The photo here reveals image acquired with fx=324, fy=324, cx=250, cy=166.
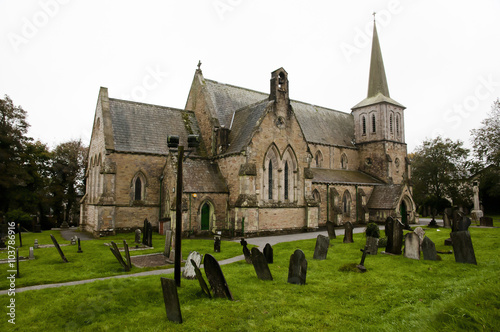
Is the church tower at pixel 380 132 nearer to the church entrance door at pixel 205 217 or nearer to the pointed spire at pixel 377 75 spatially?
the pointed spire at pixel 377 75

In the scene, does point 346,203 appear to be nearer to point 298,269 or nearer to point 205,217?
point 205,217

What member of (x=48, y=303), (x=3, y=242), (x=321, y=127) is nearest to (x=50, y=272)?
(x=48, y=303)

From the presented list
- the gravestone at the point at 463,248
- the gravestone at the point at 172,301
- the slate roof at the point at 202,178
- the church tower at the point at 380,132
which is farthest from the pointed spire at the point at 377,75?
the gravestone at the point at 172,301

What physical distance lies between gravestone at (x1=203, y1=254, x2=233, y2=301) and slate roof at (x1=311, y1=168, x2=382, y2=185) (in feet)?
80.1

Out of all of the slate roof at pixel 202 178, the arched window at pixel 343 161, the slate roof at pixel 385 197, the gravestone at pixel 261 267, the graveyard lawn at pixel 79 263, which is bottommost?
the graveyard lawn at pixel 79 263

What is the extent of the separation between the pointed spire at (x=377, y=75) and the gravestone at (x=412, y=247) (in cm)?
3314

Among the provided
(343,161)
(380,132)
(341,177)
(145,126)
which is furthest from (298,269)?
(380,132)

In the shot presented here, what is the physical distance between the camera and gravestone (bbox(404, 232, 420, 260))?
14.1 m

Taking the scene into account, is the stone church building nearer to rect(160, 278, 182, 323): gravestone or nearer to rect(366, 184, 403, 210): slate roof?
rect(366, 184, 403, 210): slate roof

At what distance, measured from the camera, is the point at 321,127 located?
134ft

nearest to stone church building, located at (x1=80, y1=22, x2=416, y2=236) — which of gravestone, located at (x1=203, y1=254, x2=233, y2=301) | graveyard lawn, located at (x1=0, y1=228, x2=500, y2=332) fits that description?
graveyard lawn, located at (x1=0, y1=228, x2=500, y2=332)

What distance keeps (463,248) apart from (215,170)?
18920mm

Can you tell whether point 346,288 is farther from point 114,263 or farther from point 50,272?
point 50,272

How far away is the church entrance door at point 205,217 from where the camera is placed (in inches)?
991
